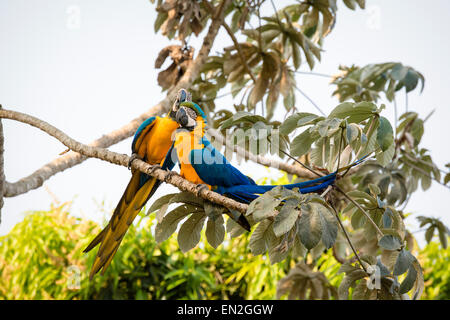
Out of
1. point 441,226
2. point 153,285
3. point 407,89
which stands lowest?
point 153,285

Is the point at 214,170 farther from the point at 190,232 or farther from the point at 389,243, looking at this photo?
the point at 389,243

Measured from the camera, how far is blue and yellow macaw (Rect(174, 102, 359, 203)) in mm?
1216

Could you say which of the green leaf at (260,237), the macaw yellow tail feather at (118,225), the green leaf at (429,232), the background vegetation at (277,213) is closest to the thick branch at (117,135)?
the background vegetation at (277,213)

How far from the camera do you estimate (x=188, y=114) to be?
1.30 metres

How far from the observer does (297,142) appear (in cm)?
117

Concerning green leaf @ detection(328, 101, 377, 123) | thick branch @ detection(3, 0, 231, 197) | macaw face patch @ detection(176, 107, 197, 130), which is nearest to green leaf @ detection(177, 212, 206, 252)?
macaw face patch @ detection(176, 107, 197, 130)

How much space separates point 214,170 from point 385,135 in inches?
19.3

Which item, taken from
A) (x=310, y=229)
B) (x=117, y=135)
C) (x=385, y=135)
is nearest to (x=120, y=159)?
(x=117, y=135)

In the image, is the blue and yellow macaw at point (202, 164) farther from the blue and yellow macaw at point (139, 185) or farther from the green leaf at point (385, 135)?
the green leaf at point (385, 135)

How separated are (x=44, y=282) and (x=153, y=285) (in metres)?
0.76

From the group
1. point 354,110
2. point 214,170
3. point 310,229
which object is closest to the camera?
point 310,229

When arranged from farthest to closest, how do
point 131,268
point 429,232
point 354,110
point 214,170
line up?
point 131,268 → point 429,232 → point 214,170 → point 354,110
